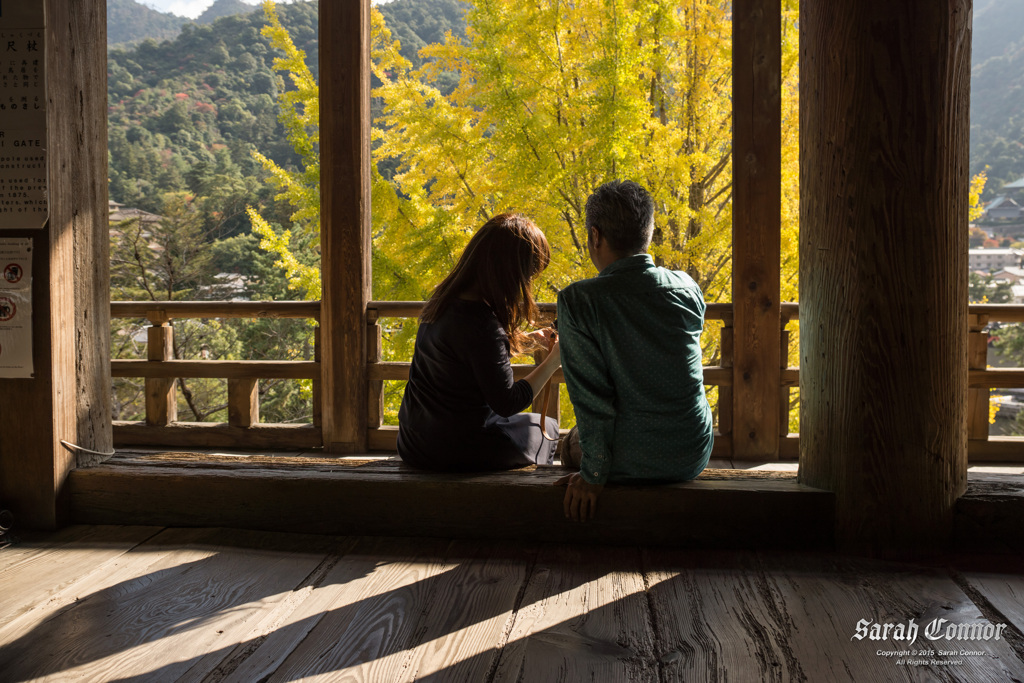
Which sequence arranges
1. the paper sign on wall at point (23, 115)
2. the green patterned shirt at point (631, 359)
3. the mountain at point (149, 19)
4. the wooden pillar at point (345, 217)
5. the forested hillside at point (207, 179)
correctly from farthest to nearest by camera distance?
the mountain at point (149, 19), the forested hillside at point (207, 179), the wooden pillar at point (345, 217), the paper sign on wall at point (23, 115), the green patterned shirt at point (631, 359)

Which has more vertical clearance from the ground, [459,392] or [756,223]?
[756,223]

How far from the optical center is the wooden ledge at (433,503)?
6.24ft

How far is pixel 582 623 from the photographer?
1500 millimetres

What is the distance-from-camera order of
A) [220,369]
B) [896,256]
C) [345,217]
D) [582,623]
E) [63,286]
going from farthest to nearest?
[220,369], [345,217], [63,286], [896,256], [582,623]

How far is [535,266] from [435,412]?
21.5 inches

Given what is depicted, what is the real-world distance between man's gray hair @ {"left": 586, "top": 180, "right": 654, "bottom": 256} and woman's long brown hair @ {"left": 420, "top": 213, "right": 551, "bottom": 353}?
0.81 feet

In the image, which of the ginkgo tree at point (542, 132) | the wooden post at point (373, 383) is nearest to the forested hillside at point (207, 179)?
the ginkgo tree at point (542, 132)

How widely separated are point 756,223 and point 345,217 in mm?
1912

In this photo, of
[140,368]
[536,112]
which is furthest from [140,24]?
[140,368]

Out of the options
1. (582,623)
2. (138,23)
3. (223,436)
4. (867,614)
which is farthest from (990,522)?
(138,23)

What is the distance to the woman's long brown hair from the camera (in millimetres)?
1990

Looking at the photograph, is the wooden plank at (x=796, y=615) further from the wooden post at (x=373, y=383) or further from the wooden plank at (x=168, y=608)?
the wooden post at (x=373, y=383)

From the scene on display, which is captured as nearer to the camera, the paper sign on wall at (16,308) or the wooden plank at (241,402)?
the paper sign on wall at (16,308)

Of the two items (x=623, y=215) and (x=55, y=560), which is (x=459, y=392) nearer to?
(x=623, y=215)
